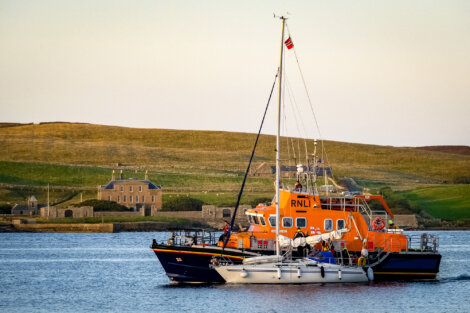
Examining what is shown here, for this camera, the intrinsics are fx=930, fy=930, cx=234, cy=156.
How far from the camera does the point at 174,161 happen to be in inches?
6255

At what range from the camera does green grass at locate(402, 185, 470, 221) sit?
11656cm

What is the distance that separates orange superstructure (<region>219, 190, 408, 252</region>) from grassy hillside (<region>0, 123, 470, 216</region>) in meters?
76.0

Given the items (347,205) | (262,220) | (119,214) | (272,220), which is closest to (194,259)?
(262,220)

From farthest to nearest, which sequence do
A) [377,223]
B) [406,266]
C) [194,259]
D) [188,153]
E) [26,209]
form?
[188,153]
[26,209]
[377,223]
[406,266]
[194,259]

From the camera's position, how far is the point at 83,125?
19275 cm

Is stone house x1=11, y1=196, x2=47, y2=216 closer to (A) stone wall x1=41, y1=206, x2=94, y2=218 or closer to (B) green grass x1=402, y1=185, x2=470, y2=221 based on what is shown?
(A) stone wall x1=41, y1=206, x2=94, y2=218

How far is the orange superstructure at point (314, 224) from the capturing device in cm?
3988

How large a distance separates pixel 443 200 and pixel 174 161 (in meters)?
51.7

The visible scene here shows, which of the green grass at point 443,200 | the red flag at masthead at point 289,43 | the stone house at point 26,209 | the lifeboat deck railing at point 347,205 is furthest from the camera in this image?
the green grass at point 443,200

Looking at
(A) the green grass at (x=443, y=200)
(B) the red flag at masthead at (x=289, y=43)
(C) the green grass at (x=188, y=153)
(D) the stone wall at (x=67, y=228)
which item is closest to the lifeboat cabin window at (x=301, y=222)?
(B) the red flag at masthead at (x=289, y=43)

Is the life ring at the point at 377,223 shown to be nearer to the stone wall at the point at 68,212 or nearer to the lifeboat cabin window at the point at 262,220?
the lifeboat cabin window at the point at 262,220

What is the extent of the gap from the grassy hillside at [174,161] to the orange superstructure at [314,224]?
76.0 meters

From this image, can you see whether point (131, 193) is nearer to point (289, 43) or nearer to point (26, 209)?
point (26, 209)

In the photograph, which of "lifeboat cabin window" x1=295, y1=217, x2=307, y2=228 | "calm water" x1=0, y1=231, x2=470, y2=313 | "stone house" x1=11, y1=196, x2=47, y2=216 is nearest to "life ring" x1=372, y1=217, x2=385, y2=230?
"calm water" x1=0, y1=231, x2=470, y2=313
